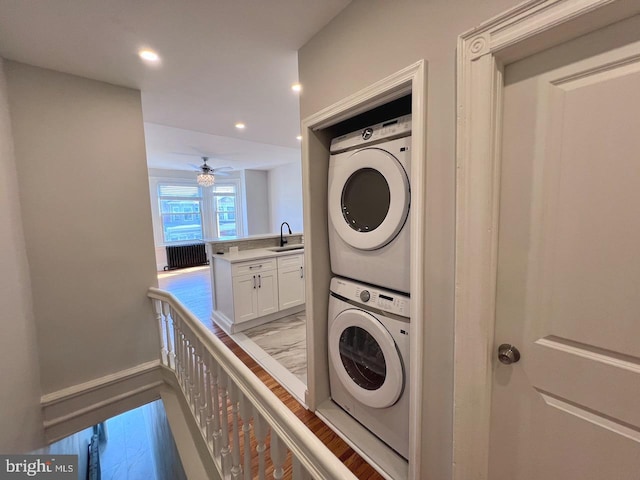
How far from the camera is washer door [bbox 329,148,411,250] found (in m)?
1.25

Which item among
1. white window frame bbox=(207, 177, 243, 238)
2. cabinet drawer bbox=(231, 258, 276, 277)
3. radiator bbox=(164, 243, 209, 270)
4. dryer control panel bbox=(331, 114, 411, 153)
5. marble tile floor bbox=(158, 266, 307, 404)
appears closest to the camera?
dryer control panel bbox=(331, 114, 411, 153)

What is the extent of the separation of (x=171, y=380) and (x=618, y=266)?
9.39 ft

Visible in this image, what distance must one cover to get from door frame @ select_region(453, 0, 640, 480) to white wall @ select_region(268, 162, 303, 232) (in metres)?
5.71

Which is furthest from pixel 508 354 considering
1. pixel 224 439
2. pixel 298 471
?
pixel 224 439

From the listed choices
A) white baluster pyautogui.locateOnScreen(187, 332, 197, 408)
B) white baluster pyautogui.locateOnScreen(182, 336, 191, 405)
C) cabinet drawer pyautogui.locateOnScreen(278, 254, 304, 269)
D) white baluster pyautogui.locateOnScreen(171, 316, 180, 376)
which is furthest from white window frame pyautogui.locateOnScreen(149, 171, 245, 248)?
white baluster pyautogui.locateOnScreen(187, 332, 197, 408)

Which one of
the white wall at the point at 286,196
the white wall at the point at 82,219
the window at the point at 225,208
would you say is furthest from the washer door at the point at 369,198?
the window at the point at 225,208

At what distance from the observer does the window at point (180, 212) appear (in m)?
6.87

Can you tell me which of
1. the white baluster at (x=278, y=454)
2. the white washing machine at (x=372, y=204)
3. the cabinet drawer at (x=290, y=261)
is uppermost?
the white washing machine at (x=372, y=204)

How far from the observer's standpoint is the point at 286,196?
23.5 ft

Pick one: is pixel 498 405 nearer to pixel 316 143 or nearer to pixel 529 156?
pixel 529 156

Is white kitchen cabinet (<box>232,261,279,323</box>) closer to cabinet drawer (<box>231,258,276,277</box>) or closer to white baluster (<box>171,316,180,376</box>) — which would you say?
cabinet drawer (<box>231,258,276,277</box>)

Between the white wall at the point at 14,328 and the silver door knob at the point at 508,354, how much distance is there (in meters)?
2.20

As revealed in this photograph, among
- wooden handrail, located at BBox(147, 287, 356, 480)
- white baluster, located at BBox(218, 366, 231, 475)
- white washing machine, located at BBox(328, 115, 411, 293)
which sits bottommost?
white baluster, located at BBox(218, 366, 231, 475)

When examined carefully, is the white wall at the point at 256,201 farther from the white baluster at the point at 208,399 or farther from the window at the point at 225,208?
the white baluster at the point at 208,399
